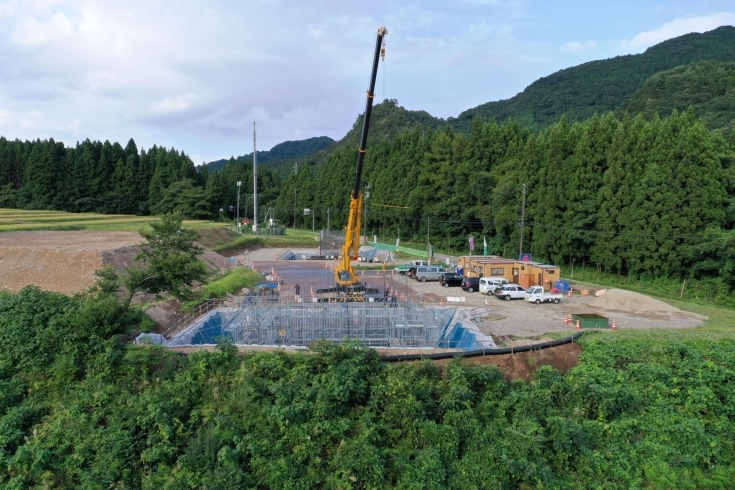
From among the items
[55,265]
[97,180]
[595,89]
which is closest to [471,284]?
[55,265]

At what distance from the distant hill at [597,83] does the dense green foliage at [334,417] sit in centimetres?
8808

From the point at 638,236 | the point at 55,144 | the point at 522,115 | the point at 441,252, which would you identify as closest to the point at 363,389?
the point at 638,236

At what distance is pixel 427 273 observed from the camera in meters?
29.8

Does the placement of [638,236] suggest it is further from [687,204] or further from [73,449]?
[73,449]

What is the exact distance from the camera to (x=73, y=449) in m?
10.3

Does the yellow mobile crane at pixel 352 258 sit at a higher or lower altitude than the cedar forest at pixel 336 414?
higher

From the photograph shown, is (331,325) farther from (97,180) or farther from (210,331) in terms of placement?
(97,180)

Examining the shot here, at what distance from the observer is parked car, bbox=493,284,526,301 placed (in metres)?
23.3

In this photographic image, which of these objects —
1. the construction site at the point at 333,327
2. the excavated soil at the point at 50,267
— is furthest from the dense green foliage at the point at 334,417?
the excavated soil at the point at 50,267

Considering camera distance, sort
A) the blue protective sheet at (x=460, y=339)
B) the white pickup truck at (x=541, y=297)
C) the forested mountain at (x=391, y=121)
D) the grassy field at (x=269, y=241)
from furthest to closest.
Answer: the forested mountain at (x=391, y=121), the grassy field at (x=269, y=241), the white pickup truck at (x=541, y=297), the blue protective sheet at (x=460, y=339)

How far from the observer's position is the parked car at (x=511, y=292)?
2327cm

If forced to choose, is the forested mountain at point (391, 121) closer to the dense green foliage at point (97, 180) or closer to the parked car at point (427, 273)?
the dense green foliage at point (97, 180)

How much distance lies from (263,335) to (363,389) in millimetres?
6267

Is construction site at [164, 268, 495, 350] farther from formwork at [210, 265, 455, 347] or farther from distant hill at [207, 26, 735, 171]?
distant hill at [207, 26, 735, 171]
